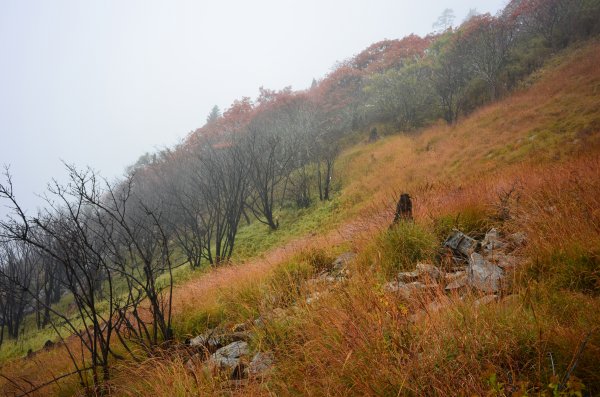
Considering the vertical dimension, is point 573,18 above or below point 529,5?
below

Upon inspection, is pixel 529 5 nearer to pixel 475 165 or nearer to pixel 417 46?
pixel 417 46

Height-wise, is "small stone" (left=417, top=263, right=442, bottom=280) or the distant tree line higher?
the distant tree line

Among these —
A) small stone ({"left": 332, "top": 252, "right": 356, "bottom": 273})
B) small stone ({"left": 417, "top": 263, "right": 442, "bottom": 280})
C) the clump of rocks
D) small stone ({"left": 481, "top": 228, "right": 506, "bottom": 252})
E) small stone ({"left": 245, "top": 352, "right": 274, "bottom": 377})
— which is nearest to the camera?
small stone ({"left": 245, "top": 352, "right": 274, "bottom": 377})

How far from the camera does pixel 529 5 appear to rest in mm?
22500

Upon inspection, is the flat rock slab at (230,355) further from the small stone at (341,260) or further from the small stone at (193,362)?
the small stone at (341,260)

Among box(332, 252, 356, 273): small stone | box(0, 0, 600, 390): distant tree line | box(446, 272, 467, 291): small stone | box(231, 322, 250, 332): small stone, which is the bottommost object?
box(332, 252, 356, 273): small stone

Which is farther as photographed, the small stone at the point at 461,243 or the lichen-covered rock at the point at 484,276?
the small stone at the point at 461,243

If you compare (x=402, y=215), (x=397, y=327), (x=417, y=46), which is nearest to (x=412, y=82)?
(x=417, y=46)

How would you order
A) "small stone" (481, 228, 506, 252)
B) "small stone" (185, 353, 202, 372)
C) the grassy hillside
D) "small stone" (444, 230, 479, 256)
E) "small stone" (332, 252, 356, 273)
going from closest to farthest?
the grassy hillside → "small stone" (185, 353, 202, 372) → "small stone" (481, 228, 506, 252) → "small stone" (444, 230, 479, 256) → "small stone" (332, 252, 356, 273)

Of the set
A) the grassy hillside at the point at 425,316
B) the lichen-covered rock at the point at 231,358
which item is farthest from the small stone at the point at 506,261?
the lichen-covered rock at the point at 231,358

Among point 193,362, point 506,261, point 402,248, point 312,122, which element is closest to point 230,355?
point 193,362

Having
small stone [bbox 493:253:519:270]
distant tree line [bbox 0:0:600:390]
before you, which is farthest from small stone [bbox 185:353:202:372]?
distant tree line [bbox 0:0:600:390]

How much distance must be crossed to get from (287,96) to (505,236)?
989 inches

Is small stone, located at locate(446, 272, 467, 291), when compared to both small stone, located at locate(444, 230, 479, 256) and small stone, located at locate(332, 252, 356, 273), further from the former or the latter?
small stone, located at locate(332, 252, 356, 273)
